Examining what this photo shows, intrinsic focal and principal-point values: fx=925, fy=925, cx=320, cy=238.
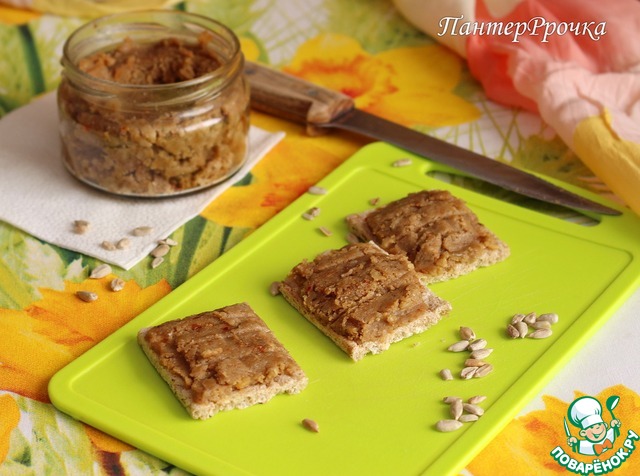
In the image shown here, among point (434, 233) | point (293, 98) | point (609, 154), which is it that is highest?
point (609, 154)

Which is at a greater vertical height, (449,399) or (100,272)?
(449,399)

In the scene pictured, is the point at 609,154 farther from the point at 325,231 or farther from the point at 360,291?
the point at 360,291

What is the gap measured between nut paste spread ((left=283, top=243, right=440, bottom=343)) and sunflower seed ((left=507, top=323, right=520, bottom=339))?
0.20m

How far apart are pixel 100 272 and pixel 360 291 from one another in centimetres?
75

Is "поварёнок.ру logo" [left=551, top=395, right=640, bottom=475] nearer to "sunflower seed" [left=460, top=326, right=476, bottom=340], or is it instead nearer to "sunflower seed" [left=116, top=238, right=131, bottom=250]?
"sunflower seed" [left=460, top=326, right=476, bottom=340]

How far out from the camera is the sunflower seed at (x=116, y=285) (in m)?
2.53

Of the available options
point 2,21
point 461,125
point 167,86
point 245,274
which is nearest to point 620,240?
point 461,125

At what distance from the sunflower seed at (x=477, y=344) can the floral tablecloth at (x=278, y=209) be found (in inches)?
7.4

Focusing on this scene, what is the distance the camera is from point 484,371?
222 centimetres

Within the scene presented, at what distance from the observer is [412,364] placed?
226 cm

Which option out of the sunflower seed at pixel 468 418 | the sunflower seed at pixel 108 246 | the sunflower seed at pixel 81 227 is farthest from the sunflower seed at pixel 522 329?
the sunflower seed at pixel 81 227

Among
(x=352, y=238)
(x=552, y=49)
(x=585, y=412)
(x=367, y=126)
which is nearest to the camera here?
(x=585, y=412)

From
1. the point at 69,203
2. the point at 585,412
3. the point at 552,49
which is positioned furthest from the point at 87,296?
the point at 552,49

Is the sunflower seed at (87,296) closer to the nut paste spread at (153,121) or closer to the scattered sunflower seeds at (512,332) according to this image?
the nut paste spread at (153,121)
